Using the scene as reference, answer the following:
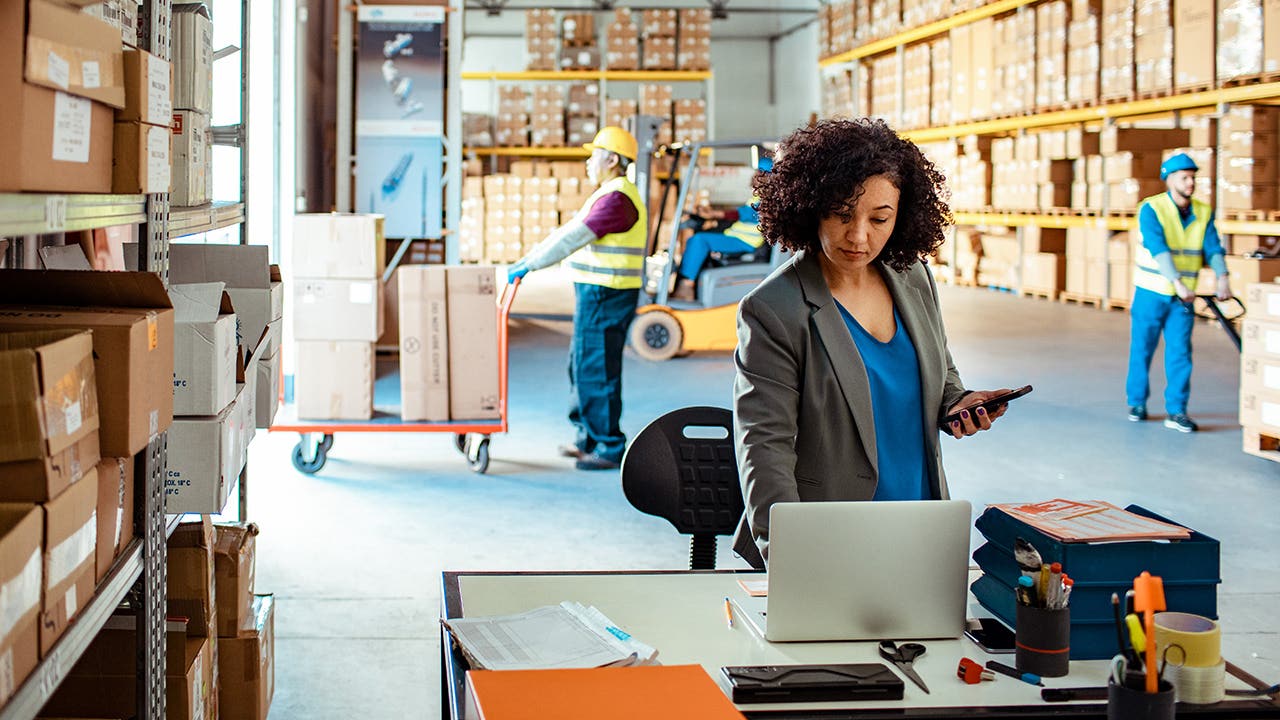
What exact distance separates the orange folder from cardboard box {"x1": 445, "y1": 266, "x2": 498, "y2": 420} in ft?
15.2

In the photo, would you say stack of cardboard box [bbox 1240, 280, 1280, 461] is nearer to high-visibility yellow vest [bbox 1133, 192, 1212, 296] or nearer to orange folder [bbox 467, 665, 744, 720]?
high-visibility yellow vest [bbox 1133, 192, 1212, 296]

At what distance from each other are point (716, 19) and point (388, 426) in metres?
20.5

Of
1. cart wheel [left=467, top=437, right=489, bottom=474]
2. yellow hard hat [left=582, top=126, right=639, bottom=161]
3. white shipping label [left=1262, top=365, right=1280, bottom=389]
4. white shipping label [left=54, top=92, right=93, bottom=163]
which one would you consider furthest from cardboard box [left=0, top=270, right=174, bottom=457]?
white shipping label [left=1262, top=365, right=1280, bottom=389]

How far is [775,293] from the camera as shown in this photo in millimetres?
2779

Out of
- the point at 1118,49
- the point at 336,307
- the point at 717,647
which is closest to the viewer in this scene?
the point at 717,647

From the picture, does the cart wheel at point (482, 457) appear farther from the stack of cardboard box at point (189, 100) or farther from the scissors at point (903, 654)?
→ the scissors at point (903, 654)

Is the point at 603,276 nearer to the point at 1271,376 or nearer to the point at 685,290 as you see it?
the point at 1271,376

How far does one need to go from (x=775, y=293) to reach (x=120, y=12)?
138 cm

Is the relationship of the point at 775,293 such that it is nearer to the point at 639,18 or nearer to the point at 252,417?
the point at 252,417

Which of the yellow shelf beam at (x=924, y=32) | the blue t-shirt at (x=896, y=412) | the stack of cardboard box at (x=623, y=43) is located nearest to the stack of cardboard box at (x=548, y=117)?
the stack of cardboard box at (x=623, y=43)

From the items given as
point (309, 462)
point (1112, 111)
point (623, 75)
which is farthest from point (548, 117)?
point (309, 462)

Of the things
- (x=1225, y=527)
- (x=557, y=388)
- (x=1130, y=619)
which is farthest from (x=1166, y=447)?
(x=1130, y=619)

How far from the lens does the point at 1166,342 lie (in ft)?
25.7

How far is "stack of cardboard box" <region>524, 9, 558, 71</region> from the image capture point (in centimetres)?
2120
